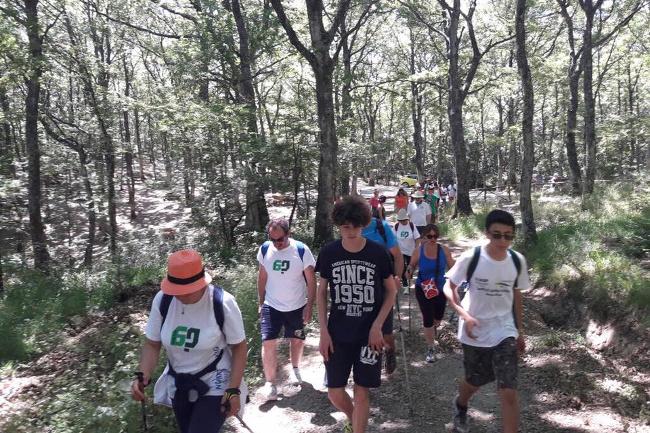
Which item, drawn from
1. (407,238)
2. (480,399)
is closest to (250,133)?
(407,238)

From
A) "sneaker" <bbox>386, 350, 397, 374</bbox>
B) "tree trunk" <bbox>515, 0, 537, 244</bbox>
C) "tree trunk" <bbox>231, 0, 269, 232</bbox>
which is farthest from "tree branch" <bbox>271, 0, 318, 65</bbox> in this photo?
"sneaker" <bbox>386, 350, 397, 374</bbox>

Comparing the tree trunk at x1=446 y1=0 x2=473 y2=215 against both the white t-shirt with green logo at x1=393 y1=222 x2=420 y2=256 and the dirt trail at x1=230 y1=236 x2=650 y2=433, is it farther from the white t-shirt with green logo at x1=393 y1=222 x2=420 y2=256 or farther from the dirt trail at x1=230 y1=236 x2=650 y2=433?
the dirt trail at x1=230 y1=236 x2=650 y2=433

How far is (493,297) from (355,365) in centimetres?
120

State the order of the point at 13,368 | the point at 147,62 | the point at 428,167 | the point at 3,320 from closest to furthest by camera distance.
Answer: the point at 13,368 → the point at 3,320 → the point at 147,62 → the point at 428,167

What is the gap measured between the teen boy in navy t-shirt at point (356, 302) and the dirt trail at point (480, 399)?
1.48m

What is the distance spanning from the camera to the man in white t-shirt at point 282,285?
473 centimetres

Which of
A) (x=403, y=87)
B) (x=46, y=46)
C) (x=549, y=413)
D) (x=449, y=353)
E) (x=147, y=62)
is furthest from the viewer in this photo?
(x=147, y=62)

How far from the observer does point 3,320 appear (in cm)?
805

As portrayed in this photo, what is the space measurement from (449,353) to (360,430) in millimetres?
3116

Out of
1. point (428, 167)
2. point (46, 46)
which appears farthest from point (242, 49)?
point (428, 167)

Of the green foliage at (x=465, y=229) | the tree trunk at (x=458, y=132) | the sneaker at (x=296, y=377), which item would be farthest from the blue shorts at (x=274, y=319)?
the tree trunk at (x=458, y=132)

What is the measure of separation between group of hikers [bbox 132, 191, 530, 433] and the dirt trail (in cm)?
29

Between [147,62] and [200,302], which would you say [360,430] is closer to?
[200,302]

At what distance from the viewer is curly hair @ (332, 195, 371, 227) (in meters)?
3.24
